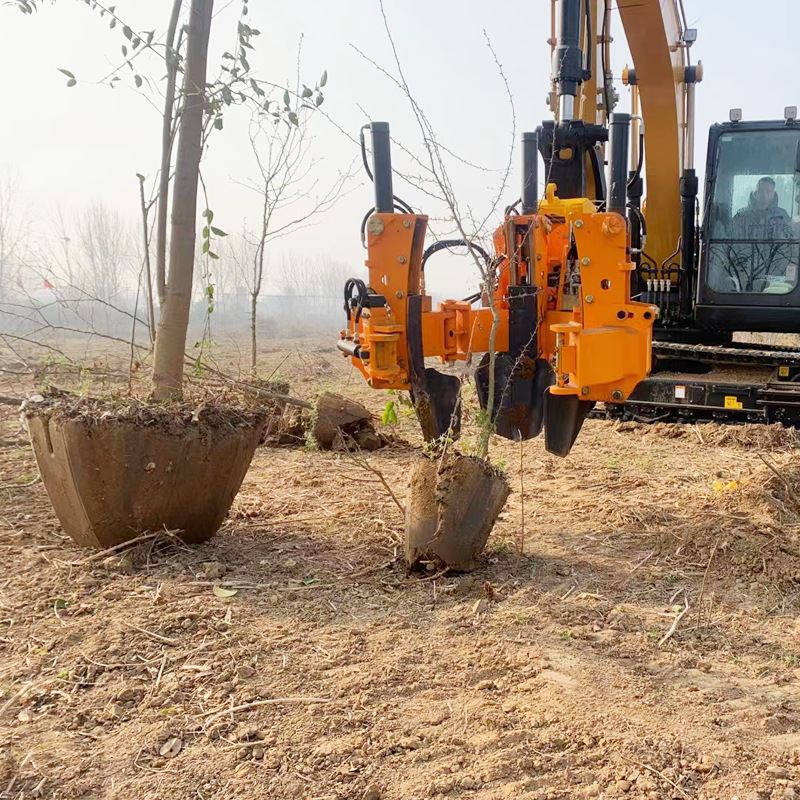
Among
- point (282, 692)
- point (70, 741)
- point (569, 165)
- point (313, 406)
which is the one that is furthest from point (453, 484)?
point (313, 406)

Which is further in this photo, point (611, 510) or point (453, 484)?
point (611, 510)

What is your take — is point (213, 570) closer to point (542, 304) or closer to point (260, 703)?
point (260, 703)

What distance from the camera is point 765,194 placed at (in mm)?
6742

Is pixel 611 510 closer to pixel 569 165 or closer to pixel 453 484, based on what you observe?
pixel 453 484

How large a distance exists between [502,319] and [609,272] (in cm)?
94

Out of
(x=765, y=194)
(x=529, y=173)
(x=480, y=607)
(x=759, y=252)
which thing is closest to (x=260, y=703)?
(x=480, y=607)

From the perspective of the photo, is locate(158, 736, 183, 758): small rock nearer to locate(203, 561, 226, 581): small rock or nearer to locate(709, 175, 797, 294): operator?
locate(203, 561, 226, 581): small rock

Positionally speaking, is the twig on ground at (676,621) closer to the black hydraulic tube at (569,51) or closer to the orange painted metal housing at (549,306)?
the orange painted metal housing at (549,306)

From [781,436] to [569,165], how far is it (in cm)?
338

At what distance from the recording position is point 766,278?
6801mm

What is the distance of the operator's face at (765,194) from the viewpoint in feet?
22.1

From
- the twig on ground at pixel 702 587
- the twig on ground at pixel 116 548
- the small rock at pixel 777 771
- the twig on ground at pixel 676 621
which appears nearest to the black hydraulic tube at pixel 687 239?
the twig on ground at pixel 702 587

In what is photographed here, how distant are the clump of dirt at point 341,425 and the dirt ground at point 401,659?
204 cm

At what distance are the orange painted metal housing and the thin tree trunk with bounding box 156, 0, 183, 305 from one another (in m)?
1.25
